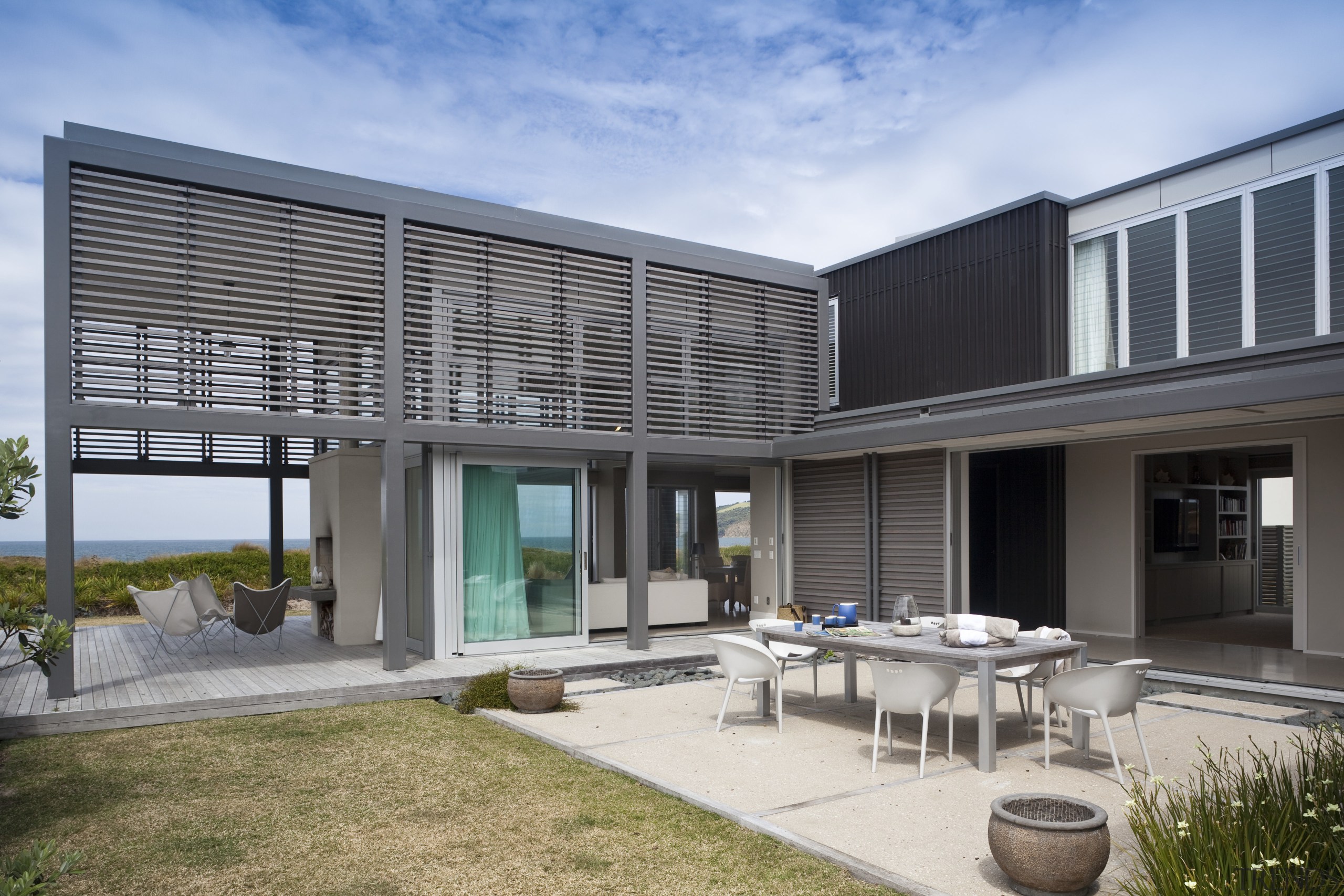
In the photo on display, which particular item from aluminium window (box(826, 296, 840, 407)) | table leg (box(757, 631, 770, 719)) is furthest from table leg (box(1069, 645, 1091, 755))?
aluminium window (box(826, 296, 840, 407))

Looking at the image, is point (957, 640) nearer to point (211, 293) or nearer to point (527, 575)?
point (527, 575)

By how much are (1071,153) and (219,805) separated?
19452 millimetres

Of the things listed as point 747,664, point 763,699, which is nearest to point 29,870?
point 747,664

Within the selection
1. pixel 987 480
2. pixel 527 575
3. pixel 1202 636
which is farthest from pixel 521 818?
pixel 1202 636

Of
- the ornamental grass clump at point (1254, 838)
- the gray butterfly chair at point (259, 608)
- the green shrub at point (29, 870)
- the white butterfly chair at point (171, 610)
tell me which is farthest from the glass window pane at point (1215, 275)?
the white butterfly chair at point (171, 610)

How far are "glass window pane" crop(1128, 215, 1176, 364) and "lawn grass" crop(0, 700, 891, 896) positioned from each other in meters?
8.42

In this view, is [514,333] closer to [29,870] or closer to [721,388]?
[721,388]

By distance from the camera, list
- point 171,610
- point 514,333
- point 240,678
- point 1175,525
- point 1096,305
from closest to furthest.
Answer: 1. point 240,678
2. point 171,610
3. point 514,333
4. point 1096,305
5. point 1175,525

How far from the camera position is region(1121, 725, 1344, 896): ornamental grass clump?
2.83 metres

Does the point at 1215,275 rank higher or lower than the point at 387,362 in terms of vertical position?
higher

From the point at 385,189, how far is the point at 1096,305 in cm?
855

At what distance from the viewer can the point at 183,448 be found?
1327 centimetres

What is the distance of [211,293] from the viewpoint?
316 inches

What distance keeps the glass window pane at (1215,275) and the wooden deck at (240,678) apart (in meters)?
6.57
